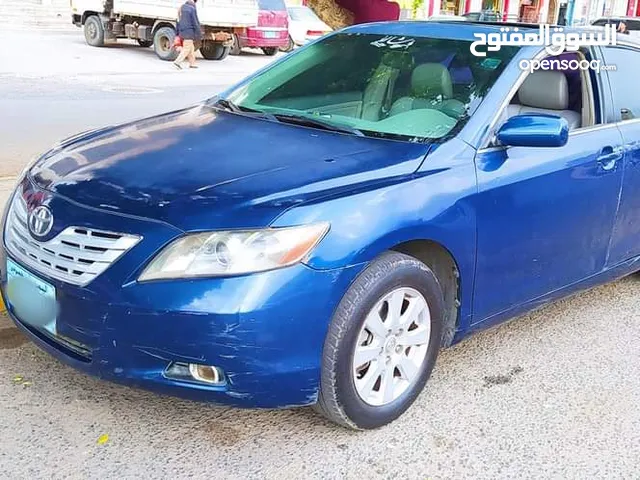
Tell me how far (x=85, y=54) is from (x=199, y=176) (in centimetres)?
1806

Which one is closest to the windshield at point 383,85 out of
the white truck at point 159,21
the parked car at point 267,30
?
the white truck at point 159,21

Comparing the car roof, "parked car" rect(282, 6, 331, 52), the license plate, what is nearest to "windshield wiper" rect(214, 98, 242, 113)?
the car roof

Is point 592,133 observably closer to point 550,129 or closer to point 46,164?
point 550,129

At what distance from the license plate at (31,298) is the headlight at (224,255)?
48cm

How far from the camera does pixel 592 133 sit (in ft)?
13.3

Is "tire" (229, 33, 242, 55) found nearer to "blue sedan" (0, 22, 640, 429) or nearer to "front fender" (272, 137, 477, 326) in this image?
"blue sedan" (0, 22, 640, 429)

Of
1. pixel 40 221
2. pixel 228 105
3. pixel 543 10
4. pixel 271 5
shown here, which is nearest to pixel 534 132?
pixel 228 105

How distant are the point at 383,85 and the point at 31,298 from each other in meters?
2.03

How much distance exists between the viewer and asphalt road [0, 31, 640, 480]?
2943 millimetres

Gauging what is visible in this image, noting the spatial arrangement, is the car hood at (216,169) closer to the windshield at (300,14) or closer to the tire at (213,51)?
the tire at (213,51)

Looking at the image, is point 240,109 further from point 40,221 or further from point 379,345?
point 379,345

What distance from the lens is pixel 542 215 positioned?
3676 millimetres

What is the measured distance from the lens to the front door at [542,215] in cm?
346

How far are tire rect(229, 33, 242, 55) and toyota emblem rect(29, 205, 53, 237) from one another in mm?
19673
